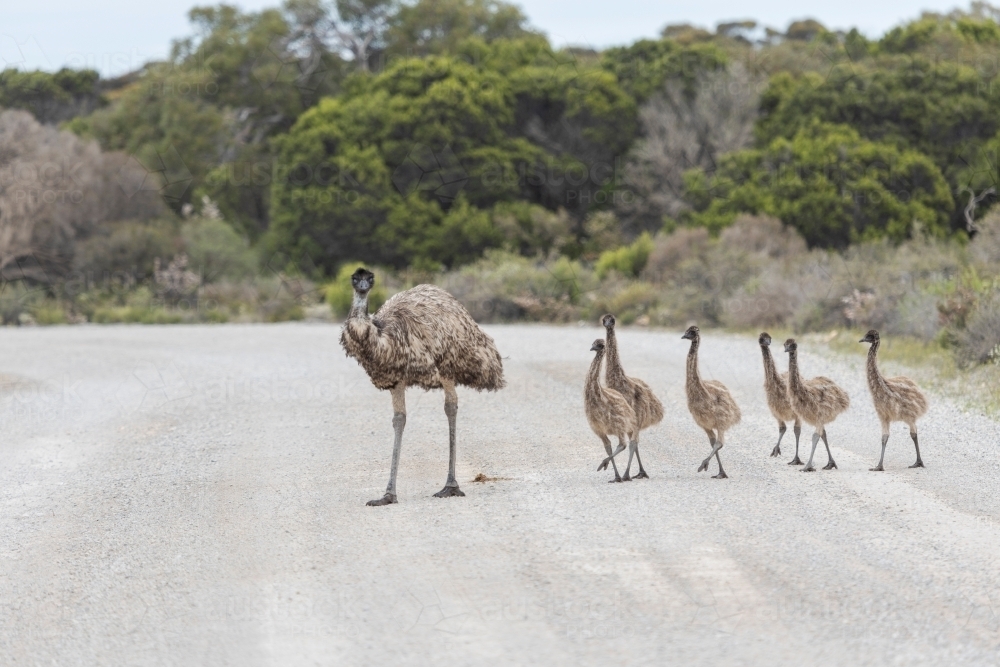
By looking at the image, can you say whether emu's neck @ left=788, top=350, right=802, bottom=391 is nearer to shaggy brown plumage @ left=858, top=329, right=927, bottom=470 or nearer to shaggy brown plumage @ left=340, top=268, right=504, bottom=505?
shaggy brown plumage @ left=858, top=329, right=927, bottom=470

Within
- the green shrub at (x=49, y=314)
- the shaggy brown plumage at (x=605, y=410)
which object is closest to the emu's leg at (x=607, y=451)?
the shaggy brown plumage at (x=605, y=410)

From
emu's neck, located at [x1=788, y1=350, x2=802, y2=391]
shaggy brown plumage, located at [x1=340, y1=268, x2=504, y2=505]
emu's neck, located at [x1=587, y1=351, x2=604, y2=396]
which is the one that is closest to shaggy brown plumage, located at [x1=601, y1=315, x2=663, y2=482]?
emu's neck, located at [x1=587, y1=351, x2=604, y2=396]

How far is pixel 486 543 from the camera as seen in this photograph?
717 centimetres

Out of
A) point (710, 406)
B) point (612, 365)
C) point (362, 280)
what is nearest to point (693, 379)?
point (710, 406)

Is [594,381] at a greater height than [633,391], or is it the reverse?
[594,381]

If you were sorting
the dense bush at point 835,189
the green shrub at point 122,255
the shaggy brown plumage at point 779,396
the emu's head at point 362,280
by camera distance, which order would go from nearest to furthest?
the emu's head at point 362,280 < the shaggy brown plumage at point 779,396 < the dense bush at point 835,189 < the green shrub at point 122,255

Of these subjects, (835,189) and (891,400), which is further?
(835,189)

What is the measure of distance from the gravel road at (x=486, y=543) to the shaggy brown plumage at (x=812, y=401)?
31cm

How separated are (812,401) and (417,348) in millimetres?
2982

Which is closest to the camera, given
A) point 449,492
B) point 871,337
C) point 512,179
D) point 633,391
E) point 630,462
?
point 449,492

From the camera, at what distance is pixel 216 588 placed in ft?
21.5

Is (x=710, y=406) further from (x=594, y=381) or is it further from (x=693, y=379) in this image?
(x=594, y=381)

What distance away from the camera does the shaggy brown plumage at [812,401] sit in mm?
9289

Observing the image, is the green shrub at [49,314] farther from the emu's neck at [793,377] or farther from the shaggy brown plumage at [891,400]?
the shaggy brown plumage at [891,400]
